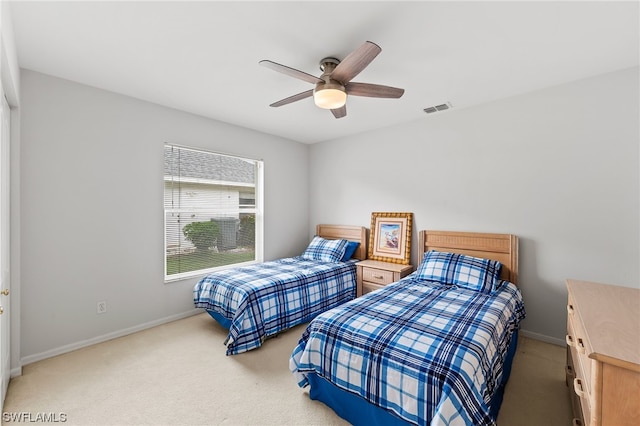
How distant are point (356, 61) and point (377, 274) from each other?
2449 mm

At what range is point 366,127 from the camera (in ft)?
12.9

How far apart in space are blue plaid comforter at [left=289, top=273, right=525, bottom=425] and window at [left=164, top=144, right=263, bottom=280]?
7.12 ft

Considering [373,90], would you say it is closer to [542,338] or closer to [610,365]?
[610,365]

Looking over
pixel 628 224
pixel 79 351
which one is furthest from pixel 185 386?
pixel 628 224

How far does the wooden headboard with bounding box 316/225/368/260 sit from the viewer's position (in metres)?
4.12

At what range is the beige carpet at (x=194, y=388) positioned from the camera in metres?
1.77

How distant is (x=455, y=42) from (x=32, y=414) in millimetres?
3751

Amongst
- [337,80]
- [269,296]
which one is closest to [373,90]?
[337,80]

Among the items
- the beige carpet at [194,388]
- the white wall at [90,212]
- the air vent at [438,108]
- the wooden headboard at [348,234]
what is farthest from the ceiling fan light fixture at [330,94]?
the wooden headboard at [348,234]

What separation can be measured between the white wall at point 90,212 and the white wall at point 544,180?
9.58 ft

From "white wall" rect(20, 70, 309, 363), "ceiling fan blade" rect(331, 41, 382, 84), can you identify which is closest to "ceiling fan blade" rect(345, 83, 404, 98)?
"ceiling fan blade" rect(331, 41, 382, 84)

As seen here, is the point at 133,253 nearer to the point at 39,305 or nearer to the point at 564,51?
the point at 39,305

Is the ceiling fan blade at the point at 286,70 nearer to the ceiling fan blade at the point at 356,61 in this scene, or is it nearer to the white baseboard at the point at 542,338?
the ceiling fan blade at the point at 356,61

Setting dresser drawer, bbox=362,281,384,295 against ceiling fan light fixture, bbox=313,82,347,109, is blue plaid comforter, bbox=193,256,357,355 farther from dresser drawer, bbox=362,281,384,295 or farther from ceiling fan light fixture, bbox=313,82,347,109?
ceiling fan light fixture, bbox=313,82,347,109
